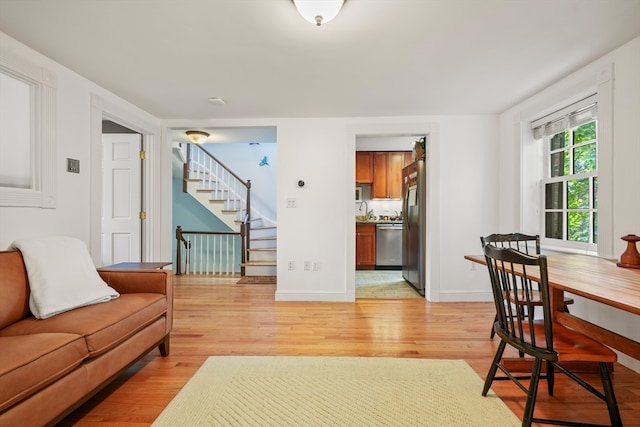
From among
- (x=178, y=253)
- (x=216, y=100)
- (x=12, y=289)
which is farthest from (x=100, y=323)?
(x=178, y=253)

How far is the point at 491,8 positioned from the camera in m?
1.71

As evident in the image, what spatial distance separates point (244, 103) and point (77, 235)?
6.72ft

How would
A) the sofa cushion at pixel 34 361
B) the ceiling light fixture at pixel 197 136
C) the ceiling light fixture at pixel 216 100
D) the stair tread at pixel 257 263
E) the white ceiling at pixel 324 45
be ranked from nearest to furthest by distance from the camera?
the sofa cushion at pixel 34 361 → the white ceiling at pixel 324 45 → the ceiling light fixture at pixel 216 100 → the ceiling light fixture at pixel 197 136 → the stair tread at pixel 257 263

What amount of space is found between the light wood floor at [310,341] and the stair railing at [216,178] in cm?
232

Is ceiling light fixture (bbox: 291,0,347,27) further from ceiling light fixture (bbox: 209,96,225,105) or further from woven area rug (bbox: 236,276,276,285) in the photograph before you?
woven area rug (bbox: 236,276,276,285)

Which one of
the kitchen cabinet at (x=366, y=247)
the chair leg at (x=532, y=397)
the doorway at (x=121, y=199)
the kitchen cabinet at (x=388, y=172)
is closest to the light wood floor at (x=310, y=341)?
the chair leg at (x=532, y=397)

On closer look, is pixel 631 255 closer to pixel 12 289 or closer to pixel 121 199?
pixel 12 289

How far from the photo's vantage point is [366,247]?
5.63 meters

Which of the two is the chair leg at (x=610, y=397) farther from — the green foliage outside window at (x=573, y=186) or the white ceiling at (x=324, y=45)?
the white ceiling at (x=324, y=45)

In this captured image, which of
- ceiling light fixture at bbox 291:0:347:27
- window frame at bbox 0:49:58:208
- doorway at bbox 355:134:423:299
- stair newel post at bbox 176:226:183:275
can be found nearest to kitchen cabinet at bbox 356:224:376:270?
doorway at bbox 355:134:423:299

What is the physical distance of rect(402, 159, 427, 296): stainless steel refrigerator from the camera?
12.6 feet

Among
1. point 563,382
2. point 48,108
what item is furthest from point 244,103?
point 563,382

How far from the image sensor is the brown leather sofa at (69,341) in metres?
1.18

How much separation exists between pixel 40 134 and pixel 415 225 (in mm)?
4097
